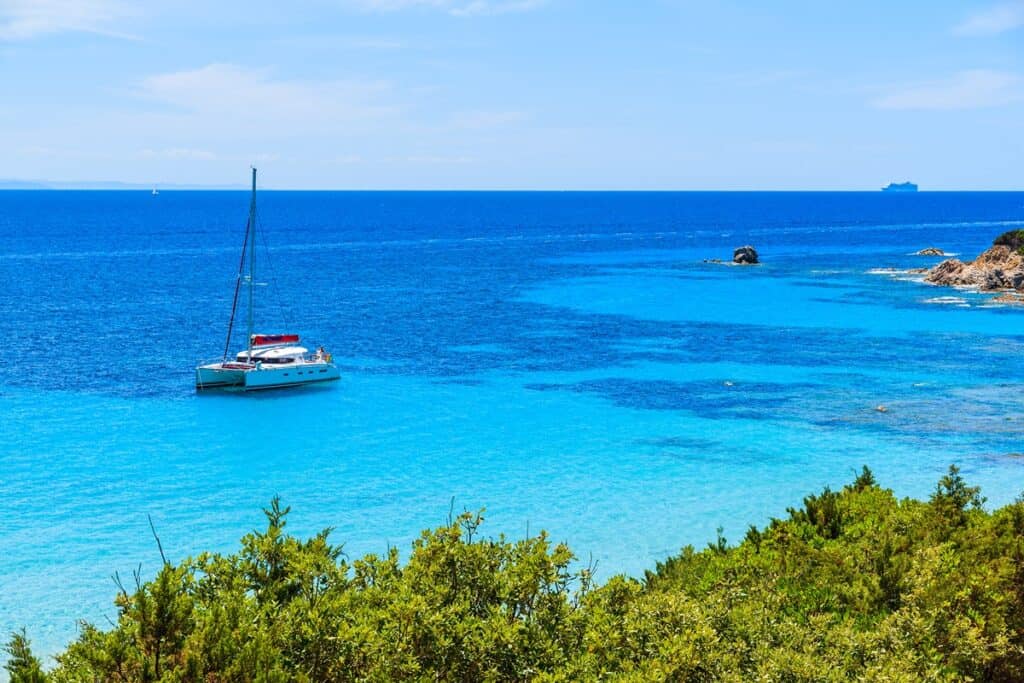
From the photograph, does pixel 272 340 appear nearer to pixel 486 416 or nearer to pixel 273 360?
pixel 273 360

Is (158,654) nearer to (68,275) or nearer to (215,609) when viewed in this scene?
(215,609)

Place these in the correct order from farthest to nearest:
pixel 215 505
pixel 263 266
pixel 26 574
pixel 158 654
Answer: pixel 263 266 → pixel 215 505 → pixel 26 574 → pixel 158 654

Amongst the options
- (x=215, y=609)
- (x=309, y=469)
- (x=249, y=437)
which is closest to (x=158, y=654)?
(x=215, y=609)

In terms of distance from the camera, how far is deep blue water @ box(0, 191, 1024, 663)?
31.4 meters

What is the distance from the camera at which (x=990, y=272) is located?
8950 centimetres

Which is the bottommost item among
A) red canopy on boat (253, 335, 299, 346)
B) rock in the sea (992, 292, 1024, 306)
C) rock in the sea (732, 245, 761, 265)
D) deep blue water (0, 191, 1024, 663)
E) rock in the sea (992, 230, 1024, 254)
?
deep blue water (0, 191, 1024, 663)

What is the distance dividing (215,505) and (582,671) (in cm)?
2534

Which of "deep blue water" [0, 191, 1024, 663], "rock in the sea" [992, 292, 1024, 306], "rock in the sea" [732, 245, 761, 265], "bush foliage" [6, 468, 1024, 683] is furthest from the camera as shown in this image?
"rock in the sea" [732, 245, 761, 265]

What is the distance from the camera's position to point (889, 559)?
16.1 m

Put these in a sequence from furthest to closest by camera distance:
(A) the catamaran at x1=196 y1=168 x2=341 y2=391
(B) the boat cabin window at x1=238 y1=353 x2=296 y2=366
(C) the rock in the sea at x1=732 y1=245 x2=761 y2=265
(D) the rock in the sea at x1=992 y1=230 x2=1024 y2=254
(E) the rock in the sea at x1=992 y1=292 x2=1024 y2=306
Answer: (C) the rock in the sea at x1=732 y1=245 x2=761 y2=265, (D) the rock in the sea at x1=992 y1=230 x2=1024 y2=254, (E) the rock in the sea at x1=992 y1=292 x2=1024 y2=306, (B) the boat cabin window at x1=238 y1=353 x2=296 y2=366, (A) the catamaran at x1=196 y1=168 x2=341 y2=391

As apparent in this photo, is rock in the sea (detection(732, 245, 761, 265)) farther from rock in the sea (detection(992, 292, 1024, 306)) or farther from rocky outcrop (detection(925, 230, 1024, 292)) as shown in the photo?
rock in the sea (detection(992, 292, 1024, 306))

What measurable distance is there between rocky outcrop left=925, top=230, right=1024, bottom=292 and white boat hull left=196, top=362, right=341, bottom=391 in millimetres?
63577

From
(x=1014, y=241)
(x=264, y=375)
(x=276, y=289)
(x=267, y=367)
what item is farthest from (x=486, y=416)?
(x=1014, y=241)

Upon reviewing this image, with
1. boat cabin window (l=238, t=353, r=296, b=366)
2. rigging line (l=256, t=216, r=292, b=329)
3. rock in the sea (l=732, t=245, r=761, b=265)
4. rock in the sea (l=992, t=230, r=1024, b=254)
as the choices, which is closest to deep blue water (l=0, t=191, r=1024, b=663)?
rigging line (l=256, t=216, r=292, b=329)
